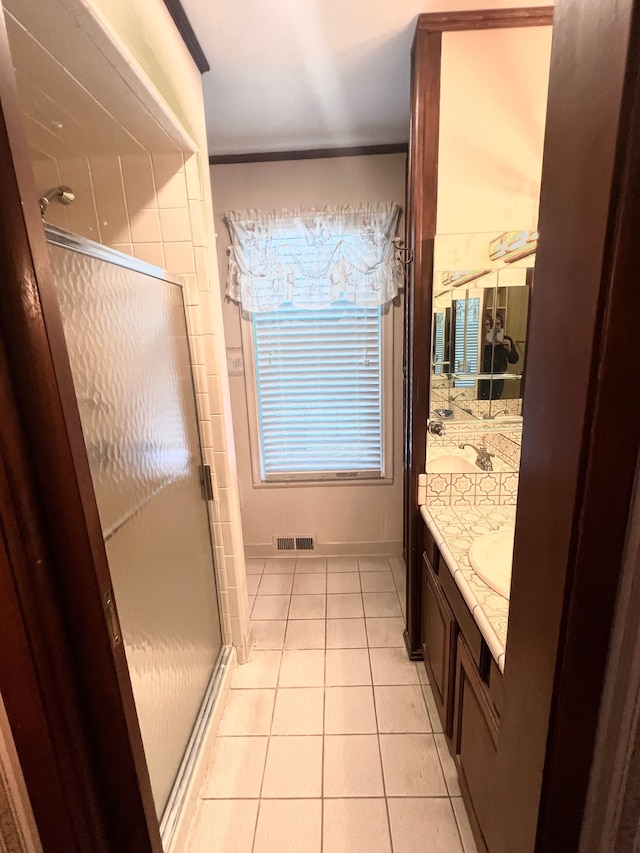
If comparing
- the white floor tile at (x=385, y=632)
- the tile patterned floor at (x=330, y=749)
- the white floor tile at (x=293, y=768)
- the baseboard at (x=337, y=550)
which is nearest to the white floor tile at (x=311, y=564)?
the baseboard at (x=337, y=550)

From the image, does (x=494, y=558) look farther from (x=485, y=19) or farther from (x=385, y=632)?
(x=485, y=19)

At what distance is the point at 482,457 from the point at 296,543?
62.9 inches

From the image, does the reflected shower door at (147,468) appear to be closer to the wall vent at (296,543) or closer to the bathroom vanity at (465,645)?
the bathroom vanity at (465,645)

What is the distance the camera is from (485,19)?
141cm

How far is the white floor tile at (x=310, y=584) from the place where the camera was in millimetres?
2584

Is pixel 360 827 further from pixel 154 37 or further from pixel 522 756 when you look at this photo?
pixel 154 37

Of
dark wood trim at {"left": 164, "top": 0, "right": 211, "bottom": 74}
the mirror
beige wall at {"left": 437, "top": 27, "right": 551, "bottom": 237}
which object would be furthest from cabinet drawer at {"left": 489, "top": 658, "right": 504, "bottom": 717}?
dark wood trim at {"left": 164, "top": 0, "right": 211, "bottom": 74}

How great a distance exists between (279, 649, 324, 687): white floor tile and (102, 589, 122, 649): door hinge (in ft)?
4.90

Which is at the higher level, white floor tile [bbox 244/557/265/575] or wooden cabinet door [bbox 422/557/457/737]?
wooden cabinet door [bbox 422/557/457/737]

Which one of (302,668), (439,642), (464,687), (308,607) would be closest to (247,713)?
(302,668)

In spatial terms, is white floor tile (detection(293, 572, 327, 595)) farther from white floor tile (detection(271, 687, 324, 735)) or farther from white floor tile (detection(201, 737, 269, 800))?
white floor tile (detection(201, 737, 269, 800))

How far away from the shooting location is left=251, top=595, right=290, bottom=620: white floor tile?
2391 mm

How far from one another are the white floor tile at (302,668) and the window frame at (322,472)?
107cm

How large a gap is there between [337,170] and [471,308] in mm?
1355
